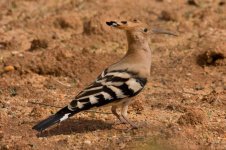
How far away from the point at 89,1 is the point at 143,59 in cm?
553

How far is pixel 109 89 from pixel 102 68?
248 centimetres

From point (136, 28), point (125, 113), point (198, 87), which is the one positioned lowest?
point (198, 87)

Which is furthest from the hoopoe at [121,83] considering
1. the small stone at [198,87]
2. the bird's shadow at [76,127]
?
the small stone at [198,87]

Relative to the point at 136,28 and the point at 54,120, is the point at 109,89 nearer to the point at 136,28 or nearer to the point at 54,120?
the point at 54,120

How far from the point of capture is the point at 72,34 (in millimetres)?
10922

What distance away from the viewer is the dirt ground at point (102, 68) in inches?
274

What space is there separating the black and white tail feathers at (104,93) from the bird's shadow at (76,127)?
0.34 metres

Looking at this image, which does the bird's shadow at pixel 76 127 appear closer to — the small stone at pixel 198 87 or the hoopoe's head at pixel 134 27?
the hoopoe's head at pixel 134 27

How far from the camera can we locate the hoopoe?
6.84m

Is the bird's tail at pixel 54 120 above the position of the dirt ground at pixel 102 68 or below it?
above

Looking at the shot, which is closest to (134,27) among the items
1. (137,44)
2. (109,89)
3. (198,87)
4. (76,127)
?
(137,44)

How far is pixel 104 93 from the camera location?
271 inches

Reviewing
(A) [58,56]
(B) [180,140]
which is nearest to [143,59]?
(B) [180,140]

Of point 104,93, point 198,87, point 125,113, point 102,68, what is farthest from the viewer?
Answer: point 102,68
